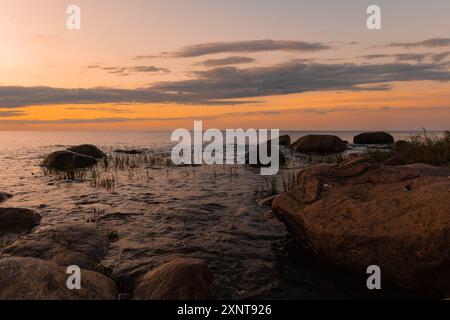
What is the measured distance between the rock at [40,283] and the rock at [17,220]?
533 centimetres

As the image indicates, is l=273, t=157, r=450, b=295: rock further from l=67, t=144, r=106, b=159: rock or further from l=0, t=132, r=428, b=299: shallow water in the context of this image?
l=67, t=144, r=106, b=159: rock

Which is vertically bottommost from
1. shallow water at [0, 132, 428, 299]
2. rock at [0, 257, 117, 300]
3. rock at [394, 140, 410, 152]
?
shallow water at [0, 132, 428, 299]

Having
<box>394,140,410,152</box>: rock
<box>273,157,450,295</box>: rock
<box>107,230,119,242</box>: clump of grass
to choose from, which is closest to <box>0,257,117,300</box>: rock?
<box>107,230,119,242</box>: clump of grass

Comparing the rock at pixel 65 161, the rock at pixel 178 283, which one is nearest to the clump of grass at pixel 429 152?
the rock at pixel 178 283

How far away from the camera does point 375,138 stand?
53188mm

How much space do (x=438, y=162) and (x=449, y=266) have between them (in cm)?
913

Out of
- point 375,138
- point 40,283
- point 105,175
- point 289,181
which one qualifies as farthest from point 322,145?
point 40,283

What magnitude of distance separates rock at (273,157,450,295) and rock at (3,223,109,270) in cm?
503

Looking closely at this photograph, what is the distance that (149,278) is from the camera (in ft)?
21.8

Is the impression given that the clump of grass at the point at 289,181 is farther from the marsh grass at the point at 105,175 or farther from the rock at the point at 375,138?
the rock at the point at 375,138

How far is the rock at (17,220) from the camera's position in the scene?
10.6 m

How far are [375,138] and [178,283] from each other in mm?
53581

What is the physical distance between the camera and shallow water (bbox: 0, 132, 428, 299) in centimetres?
715

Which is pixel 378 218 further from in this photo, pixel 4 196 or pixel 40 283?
pixel 4 196
